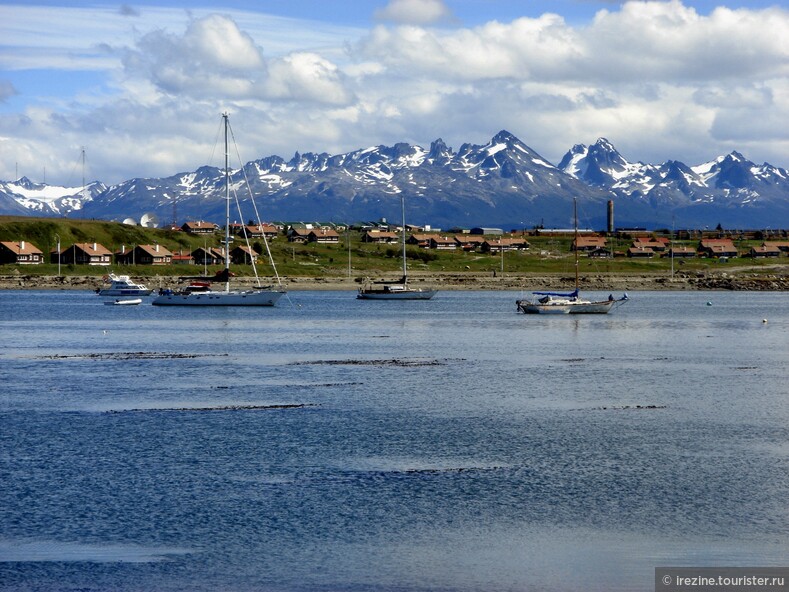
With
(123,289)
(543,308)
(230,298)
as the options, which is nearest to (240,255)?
(123,289)

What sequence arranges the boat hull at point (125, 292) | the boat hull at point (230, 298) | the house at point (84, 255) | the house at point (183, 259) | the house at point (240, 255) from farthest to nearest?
the house at point (183, 259), the house at point (84, 255), the house at point (240, 255), the boat hull at point (125, 292), the boat hull at point (230, 298)

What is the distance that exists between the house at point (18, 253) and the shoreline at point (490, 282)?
8.80 m

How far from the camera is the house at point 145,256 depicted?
188 meters

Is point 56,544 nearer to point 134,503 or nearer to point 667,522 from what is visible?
point 134,503

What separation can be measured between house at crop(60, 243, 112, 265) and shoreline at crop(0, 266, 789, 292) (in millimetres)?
8347

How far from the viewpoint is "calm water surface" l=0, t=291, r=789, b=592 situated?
77.4 ft

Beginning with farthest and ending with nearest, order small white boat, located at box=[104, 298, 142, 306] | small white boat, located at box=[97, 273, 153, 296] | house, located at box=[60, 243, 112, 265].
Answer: house, located at box=[60, 243, 112, 265] → small white boat, located at box=[97, 273, 153, 296] → small white boat, located at box=[104, 298, 142, 306]

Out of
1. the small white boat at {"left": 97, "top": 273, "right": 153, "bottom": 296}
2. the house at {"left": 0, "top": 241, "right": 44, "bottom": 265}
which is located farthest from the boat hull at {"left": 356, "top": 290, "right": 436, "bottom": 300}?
the house at {"left": 0, "top": 241, "right": 44, "bottom": 265}

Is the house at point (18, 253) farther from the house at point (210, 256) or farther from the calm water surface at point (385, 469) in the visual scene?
the calm water surface at point (385, 469)

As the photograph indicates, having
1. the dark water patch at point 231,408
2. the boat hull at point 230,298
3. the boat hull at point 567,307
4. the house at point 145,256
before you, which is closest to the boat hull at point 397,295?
the boat hull at point 230,298

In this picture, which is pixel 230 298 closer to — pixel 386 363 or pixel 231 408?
pixel 386 363

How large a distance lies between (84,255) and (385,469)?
163 m

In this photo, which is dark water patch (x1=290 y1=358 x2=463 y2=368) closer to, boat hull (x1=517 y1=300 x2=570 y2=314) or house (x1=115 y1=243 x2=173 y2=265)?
boat hull (x1=517 y1=300 x2=570 y2=314)

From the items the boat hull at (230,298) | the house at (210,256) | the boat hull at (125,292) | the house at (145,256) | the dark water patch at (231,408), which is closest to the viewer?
the dark water patch at (231,408)
